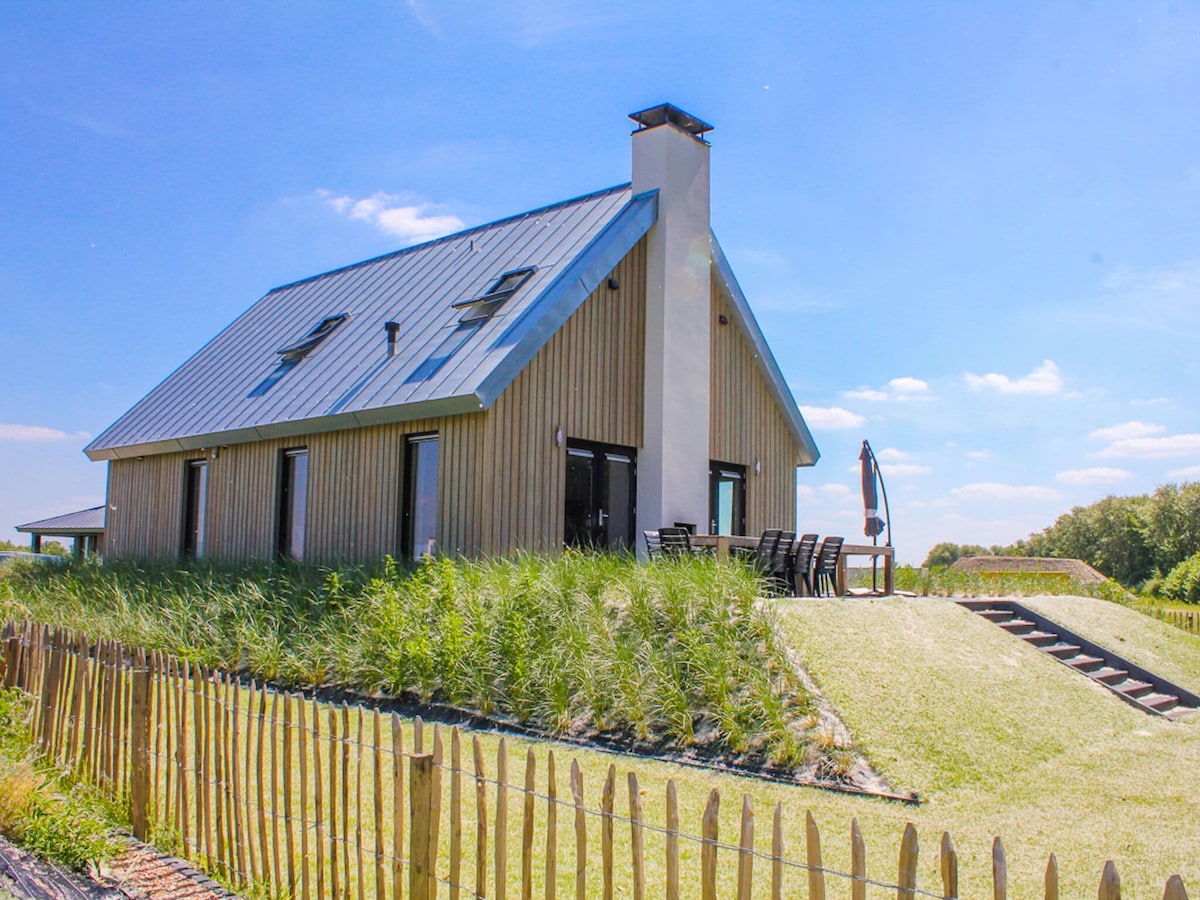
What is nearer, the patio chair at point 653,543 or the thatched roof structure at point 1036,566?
the patio chair at point 653,543

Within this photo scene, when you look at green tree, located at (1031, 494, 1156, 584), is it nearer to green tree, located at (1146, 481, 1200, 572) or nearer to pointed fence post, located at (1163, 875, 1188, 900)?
green tree, located at (1146, 481, 1200, 572)

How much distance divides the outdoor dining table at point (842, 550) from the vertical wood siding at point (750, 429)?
2975 mm

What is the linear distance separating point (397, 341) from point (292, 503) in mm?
3213

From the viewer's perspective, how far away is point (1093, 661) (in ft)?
41.6

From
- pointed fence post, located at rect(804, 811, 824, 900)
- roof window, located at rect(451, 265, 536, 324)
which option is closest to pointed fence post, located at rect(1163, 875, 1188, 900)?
pointed fence post, located at rect(804, 811, 824, 900)

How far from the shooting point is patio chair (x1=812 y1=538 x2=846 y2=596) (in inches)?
539

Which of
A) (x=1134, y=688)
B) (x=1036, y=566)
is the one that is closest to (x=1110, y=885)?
(x=1134, y=688)

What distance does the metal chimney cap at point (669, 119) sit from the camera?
15.8 metres

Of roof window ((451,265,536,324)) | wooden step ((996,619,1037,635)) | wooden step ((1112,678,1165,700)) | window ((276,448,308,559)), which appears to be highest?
roof window ((451,265,536,324))

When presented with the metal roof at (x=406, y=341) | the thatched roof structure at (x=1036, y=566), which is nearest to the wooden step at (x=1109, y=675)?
the metal roof at (x=406, y=341)

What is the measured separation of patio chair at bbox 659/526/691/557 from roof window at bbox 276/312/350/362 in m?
8.57

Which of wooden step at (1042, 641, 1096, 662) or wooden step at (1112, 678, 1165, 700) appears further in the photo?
wooden step at (1042, 641, 1096, 662)

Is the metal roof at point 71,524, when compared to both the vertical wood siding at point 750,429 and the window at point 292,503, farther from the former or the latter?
the vertical wood siding at point 750,429

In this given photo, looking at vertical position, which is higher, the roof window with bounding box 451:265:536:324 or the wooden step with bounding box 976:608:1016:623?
the roof window with bounding box 451:265:536:324
